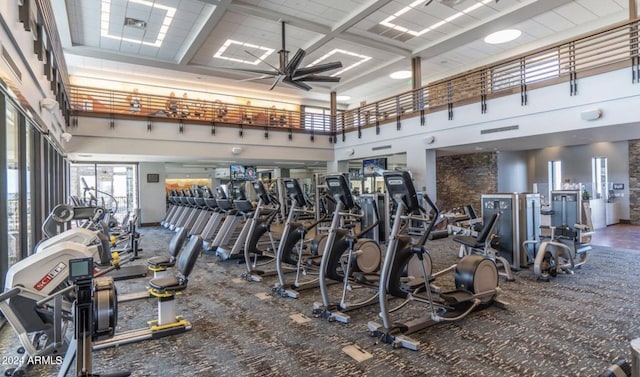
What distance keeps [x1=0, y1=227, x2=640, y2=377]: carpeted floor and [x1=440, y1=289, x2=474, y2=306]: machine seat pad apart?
0.70 ft

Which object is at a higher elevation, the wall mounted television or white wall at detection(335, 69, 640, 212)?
white wall at detection(335, 69, 640, 212)

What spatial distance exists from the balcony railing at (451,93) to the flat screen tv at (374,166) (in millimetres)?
1238

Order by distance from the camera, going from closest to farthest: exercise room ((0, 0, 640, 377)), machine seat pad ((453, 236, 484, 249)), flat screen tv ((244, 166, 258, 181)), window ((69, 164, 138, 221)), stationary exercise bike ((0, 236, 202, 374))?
stationary exercise bike ((0, 236, 202, 374)) → exercise room ((0, 0, 640, 377)) → machine seat pad ((453, 236, 484, 249)) → window ((69, 164, 138, 221)) → flat screen tv ((244, 166, 258, 181))

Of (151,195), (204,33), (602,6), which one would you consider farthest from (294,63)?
(151,195)

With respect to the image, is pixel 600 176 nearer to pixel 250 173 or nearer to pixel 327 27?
pixel 327 27

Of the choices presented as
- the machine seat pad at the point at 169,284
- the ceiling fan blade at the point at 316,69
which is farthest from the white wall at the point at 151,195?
the machine seat pad at the point at 169,284

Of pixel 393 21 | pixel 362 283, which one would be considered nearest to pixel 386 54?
pixel 393 21

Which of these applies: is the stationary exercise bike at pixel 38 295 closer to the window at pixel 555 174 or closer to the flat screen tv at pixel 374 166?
the flat screen tv at pixel 374 166

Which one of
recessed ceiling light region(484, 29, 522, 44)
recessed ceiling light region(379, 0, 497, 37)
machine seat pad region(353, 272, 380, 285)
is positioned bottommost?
machine seat pad region(353, 272, 380, 285)

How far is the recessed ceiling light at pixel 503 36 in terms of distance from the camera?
29.1 ft

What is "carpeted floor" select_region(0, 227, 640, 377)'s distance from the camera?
8.29 feet

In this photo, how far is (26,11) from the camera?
3537 mm

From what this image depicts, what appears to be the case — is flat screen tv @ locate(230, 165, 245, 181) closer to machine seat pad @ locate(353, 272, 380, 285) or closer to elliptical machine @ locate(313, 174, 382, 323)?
elliptical machine @ locate(313, 174, 382, 323)

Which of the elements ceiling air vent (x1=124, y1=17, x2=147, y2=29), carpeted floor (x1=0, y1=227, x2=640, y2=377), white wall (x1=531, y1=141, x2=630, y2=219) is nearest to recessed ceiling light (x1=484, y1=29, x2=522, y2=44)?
white wall (x1=531, y1=141, x2=630, y2=219)
